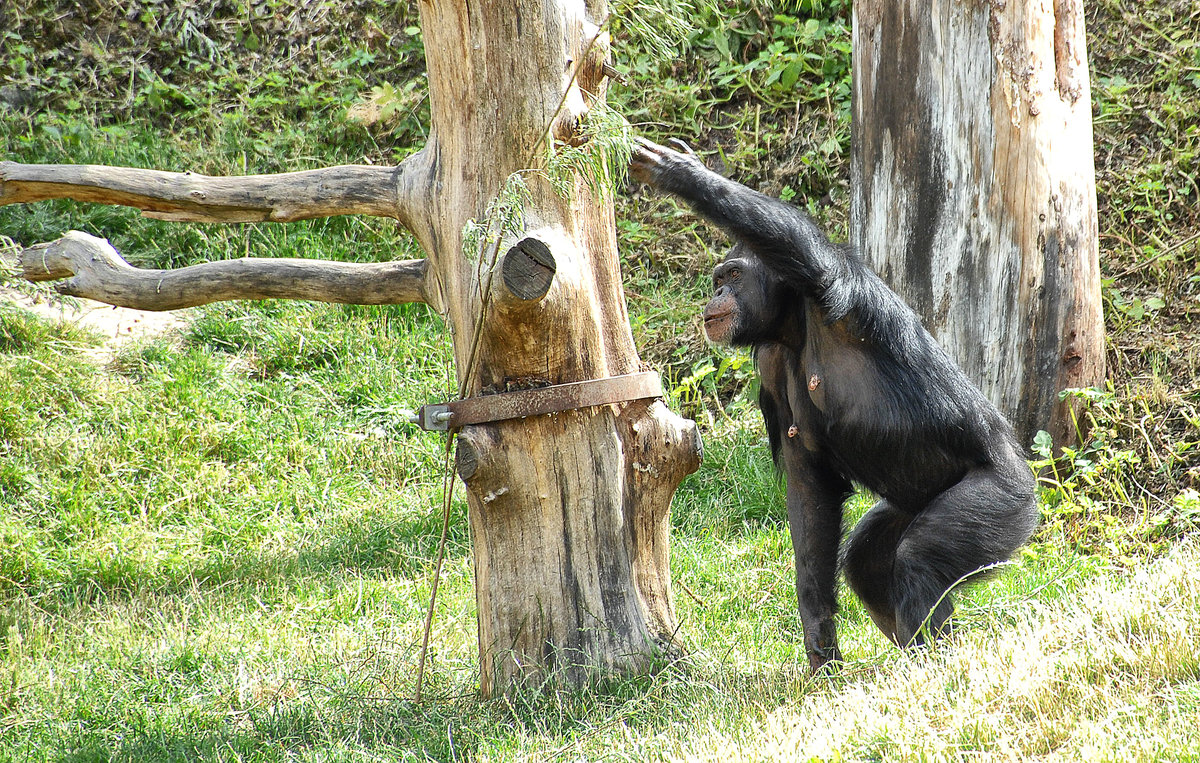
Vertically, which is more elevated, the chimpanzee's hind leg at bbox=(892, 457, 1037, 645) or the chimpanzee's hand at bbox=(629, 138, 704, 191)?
the chimpanzee's hand at bbox=(629, 138, 704, 191)

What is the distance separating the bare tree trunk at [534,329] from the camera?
136 inches

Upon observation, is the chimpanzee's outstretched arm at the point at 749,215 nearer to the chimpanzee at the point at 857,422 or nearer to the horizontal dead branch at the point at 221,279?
the chimpanzee at the point at 857,422

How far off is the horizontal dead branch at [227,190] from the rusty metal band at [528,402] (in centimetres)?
77

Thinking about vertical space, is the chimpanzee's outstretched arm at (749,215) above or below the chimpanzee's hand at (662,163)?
below

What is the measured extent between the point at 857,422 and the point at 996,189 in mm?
1877

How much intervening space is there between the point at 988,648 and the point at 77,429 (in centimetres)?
526

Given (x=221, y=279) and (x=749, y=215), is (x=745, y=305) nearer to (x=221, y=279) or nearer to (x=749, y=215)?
(x=749, y=215)

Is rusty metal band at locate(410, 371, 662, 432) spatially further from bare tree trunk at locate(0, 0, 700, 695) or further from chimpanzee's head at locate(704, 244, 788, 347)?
chimpanzee's head at locate(704, 244, 788, 347)

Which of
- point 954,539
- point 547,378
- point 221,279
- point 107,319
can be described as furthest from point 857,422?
point 107,319

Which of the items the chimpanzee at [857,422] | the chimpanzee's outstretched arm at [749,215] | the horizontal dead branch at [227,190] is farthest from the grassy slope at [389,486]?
the horizontal dead branch at [227,190]

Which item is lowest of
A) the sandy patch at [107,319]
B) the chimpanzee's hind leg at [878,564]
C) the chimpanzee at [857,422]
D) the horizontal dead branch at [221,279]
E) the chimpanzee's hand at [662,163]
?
the chimpanzee's hind leg at [878,564]

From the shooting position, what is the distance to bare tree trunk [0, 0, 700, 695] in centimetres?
345

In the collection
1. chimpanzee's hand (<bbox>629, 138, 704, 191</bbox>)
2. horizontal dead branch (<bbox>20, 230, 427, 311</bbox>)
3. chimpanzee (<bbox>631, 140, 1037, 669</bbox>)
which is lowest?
chimpanzee (<bbox>631, 140, 1037, 669</bbox>)

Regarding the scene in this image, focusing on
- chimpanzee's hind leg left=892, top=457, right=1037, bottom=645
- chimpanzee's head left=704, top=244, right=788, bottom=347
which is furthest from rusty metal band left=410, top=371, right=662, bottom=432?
chimpanzee's hind leg left=892, top=457, right=1037, bottom=645
